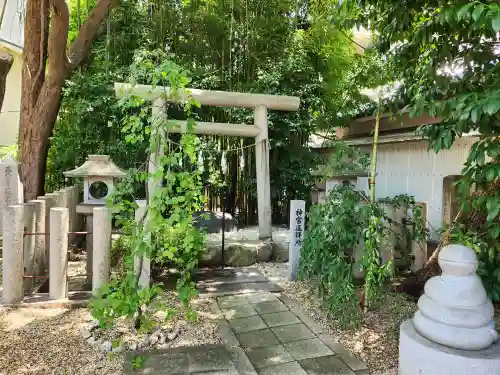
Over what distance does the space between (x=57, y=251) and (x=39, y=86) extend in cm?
436

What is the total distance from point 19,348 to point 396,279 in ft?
15.5

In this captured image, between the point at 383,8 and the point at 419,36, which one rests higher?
the point at 383,8

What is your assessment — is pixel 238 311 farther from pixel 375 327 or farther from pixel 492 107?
pixel 492 107

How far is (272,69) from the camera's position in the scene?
26.9ft

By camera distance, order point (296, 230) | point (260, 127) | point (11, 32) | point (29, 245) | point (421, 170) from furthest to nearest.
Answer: point (11, 32) → point (260, 127) → point (421, 170) → point (296, 230) → point (29, 245)

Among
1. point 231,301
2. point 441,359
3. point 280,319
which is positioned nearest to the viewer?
point 441,359

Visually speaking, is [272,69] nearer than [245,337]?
No

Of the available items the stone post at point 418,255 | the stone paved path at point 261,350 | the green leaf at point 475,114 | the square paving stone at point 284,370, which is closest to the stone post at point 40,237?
the stone paved path at point 261,350

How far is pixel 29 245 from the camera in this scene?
480 cm

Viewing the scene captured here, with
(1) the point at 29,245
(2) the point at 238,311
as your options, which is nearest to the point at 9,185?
(1) the point at 29,245

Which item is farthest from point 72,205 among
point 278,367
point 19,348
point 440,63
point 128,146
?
point 440,63

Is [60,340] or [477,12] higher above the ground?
[477,12]

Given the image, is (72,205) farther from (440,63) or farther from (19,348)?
(440,63)

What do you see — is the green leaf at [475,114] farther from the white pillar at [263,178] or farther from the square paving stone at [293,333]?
the white pillar at [263,178]
